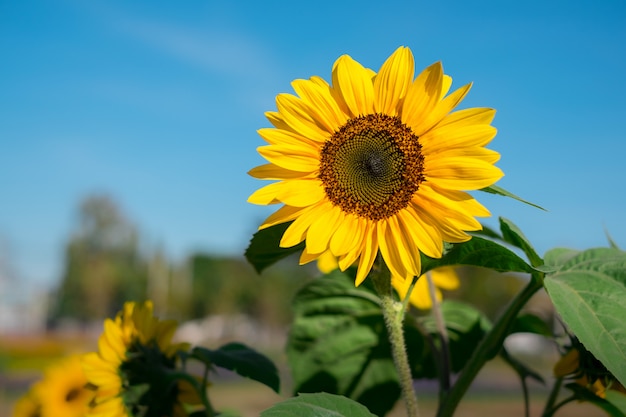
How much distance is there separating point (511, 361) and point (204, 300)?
32.1m

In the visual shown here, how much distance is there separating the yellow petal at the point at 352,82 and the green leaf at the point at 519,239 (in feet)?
0.68

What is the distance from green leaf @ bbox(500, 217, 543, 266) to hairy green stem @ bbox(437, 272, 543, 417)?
43mm

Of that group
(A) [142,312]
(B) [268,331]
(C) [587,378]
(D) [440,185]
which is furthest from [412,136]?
(B) [268,331]

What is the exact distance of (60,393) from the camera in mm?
1443

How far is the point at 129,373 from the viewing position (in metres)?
1.04

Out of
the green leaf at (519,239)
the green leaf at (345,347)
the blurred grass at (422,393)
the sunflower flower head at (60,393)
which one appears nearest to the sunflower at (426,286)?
the green leaf at (345,347)

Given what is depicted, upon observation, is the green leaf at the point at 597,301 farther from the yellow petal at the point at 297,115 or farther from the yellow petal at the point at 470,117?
the yellow petal at the point at 297,115

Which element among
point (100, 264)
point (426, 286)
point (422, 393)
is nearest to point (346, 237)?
point (426, 286)

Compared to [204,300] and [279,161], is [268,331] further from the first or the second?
[279,161]

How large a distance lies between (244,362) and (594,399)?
0.45m

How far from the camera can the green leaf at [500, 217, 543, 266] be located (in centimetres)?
79

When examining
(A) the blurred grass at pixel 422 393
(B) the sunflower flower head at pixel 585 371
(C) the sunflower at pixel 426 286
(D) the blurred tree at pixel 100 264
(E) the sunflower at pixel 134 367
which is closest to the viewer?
(B) the sunflower flower head at pixel 585 371

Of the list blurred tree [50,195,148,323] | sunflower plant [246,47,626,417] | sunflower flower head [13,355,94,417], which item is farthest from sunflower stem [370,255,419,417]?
blurred tree [50,195,148,323]

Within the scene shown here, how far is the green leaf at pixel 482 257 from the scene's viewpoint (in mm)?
749
